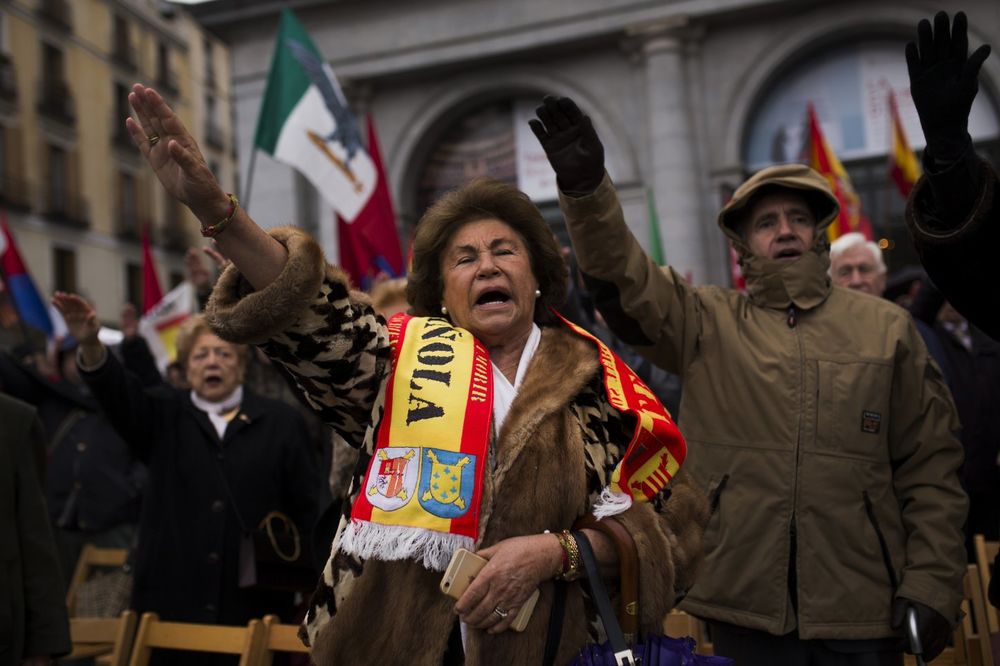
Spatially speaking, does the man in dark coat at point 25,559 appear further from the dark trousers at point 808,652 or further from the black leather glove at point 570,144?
the dark trousers at point 808,652

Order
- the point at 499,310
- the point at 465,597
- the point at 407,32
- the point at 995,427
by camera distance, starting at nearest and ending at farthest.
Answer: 1. the point at 465,597
2. the point at 499,310
3. the point at 995,427
4. the point at 407,32

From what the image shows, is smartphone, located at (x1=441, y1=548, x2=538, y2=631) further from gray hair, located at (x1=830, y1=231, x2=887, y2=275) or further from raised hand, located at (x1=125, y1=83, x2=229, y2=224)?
gray hair, located at (x1=830, y1=231, x2=887, y2=275)

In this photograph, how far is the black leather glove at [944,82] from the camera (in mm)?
2195

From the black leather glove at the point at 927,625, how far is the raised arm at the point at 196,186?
6.65 feet

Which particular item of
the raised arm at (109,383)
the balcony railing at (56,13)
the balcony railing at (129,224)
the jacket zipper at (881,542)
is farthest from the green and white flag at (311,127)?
the balcony railing at (129,224)

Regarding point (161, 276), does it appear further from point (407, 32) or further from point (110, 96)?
point (407, 32)

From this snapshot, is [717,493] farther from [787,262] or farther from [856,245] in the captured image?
[856,245]


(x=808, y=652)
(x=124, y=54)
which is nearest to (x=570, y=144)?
(x=808, y=652)

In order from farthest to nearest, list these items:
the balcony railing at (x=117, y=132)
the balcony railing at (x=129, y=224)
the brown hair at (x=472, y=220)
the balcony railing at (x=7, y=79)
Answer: the balcony railing at (x=117, y=132) < the balcony railing at (x=129, y=224) < the balcony railing at (x=7, y=79) < the brown hair at (x=472, y=220)

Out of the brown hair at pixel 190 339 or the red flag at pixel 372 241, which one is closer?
the brown hair at pixel 190 339

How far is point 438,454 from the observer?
215 cm

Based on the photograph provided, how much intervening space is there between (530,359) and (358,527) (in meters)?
0.61

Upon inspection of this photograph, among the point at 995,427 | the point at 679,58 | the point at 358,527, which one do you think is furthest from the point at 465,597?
the point at 679,58

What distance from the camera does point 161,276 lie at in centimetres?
3547
